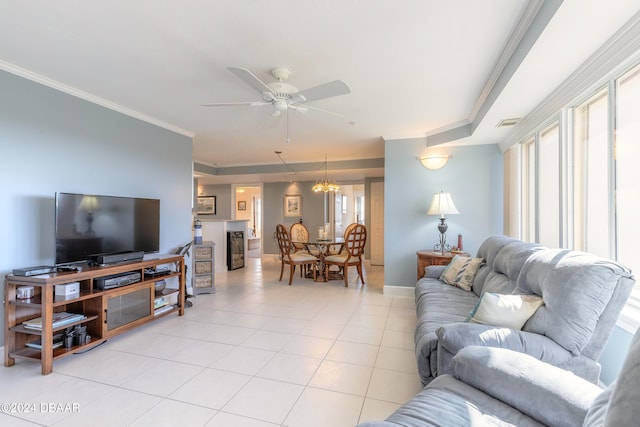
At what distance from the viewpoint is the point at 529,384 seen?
3.94 ft

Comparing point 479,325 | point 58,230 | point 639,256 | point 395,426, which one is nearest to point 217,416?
point 395,426

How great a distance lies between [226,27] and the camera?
196 centimetres

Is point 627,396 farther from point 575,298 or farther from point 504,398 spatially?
point 575,298

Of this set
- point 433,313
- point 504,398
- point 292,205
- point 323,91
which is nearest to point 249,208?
point 292,205

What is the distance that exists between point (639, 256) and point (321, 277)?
14.6 ft

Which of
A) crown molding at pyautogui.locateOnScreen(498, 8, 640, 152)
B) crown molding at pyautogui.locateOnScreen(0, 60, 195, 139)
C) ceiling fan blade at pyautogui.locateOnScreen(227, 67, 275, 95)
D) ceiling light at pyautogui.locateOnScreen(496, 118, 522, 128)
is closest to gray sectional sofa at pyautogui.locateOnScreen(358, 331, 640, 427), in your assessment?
crown molding at pyautogui.locateOnScreen(498, 8, 640, 152)

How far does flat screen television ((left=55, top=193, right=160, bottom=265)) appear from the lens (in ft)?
8.70

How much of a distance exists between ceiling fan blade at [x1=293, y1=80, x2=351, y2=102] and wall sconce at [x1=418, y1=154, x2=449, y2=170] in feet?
8.25

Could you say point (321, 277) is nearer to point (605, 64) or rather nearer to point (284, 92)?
point (284, 92)

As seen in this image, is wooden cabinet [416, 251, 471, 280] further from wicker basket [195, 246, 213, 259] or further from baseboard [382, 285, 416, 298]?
wicker basket [195, 246, 213, 259]

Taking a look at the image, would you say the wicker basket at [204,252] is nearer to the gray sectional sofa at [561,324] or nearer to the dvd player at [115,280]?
the dvd player at [115,280]

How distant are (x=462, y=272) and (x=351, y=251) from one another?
2292 millimetres

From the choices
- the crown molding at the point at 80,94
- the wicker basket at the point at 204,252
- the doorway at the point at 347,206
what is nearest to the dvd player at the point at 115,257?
the wicker basket at the point at 204,252

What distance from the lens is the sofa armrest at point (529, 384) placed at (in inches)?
43.6
